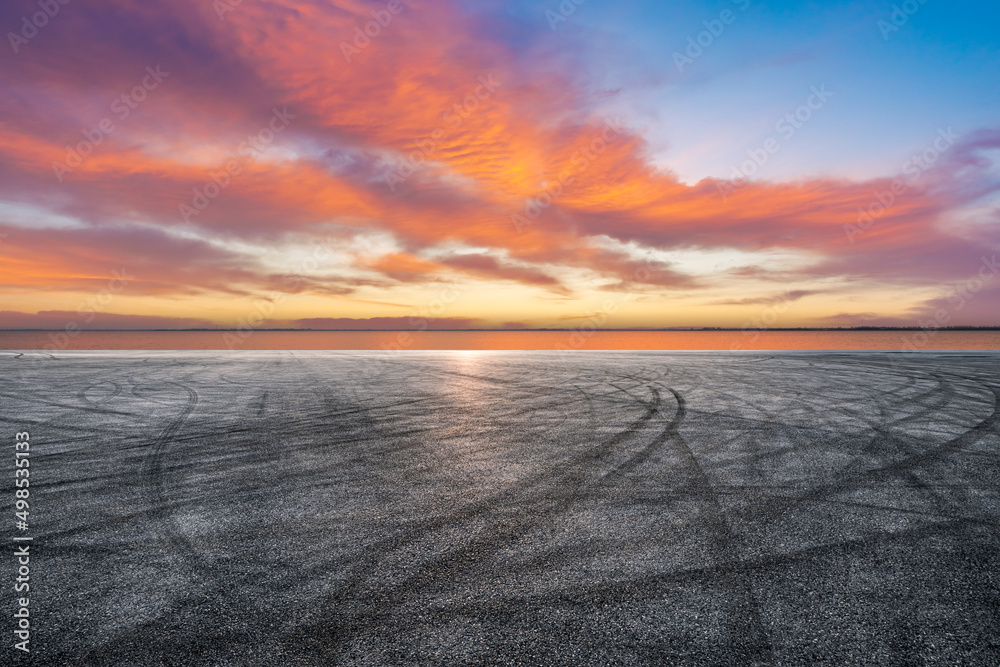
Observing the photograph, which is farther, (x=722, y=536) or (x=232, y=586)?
(x=722, y=536)

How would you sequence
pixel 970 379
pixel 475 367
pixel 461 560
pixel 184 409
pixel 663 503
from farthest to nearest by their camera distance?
pixel 475 367 < pixel 970 379 < pixel 184 409 < pixel 663 503 < pixel 461 560

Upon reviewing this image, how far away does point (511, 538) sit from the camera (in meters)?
4.50

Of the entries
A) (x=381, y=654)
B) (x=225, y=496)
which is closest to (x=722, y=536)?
(x=381, y=654)

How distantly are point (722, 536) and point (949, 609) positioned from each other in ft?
5.02

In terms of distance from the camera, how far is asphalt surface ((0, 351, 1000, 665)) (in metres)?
3.08

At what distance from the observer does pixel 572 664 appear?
285cm

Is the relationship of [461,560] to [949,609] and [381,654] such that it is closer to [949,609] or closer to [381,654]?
[381,654]

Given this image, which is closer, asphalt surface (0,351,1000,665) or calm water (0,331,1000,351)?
asphalt surface (0,351,1000,665)

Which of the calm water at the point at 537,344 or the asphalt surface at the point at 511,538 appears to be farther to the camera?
the calm water at the point at 537,344

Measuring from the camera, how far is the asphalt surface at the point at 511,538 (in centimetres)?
308

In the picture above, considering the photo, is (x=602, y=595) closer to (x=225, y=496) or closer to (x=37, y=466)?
(x=225, y=496)

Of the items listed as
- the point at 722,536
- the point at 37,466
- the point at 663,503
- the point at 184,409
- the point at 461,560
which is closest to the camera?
the point at 461,560

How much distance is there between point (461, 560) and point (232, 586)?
5.55 ft

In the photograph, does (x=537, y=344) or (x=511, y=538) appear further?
(x=537, y=344)
